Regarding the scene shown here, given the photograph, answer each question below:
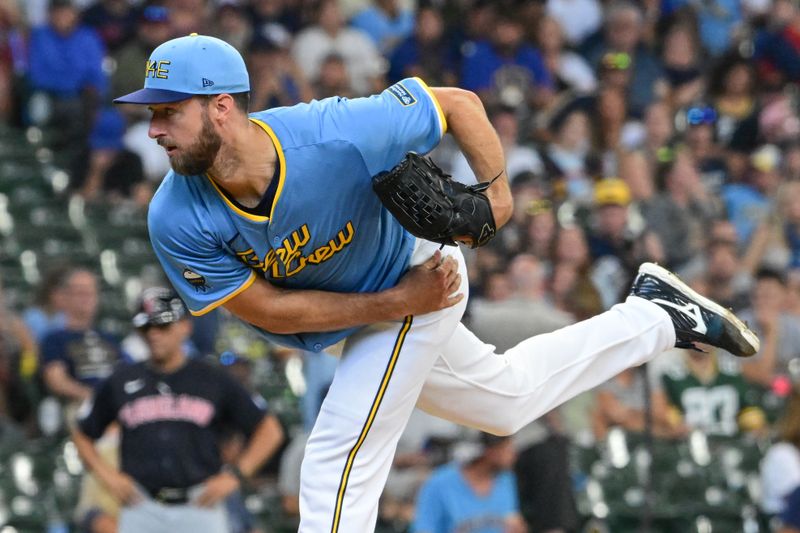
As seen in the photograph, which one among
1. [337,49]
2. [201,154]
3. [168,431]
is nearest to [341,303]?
[201,154]

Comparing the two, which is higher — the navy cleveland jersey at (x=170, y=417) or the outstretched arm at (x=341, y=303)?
the outstretched arm at (x=341, y=303)

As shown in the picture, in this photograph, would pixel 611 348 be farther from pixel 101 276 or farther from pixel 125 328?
pixel 101 276

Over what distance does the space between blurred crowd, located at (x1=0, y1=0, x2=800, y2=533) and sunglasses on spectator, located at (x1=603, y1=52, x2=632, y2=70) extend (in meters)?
0.04

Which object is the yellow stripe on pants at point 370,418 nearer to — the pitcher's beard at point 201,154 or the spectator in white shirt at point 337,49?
the pitcher's beard at point 201,154

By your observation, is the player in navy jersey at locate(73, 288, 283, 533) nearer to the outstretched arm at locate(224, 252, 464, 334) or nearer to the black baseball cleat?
the outstretched arm at locate(224, 252, 464, 334)

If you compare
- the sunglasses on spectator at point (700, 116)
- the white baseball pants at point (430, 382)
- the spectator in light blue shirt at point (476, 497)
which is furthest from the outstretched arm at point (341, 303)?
the sunglasses on spectator at point (700, 116)

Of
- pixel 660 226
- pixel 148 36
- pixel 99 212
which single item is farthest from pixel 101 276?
pixel 660 226

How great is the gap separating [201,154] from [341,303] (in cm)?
75

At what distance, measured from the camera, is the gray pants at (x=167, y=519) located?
794 centimetres

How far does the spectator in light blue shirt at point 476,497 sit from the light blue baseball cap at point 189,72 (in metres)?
3.43

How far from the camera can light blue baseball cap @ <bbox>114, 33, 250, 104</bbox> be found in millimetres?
5258

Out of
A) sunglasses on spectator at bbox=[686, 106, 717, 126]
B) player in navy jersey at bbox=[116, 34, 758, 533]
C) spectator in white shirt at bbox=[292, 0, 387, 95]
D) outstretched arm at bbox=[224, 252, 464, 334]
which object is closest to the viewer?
player in navy jersey at bbox=[116, 34, 758, 533]

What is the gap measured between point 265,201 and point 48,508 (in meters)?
3.98

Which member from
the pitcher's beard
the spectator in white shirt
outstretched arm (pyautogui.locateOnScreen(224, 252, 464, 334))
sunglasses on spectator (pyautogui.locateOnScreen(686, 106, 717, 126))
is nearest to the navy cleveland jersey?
outstretched arm (pyautogui.locateOnScreen(224, 252, 464, 334))
